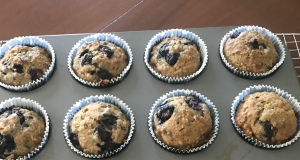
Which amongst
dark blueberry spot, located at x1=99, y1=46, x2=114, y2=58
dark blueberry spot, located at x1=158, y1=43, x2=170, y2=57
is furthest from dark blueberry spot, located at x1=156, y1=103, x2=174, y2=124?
dark blueberry spot, located at x1=99, y1=46, x2=114, y2=58

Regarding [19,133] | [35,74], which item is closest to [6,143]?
[19,133]

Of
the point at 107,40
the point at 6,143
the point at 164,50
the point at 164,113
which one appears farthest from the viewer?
the point at 107,40

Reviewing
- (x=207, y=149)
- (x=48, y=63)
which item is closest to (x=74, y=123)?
(x=48, y=63)

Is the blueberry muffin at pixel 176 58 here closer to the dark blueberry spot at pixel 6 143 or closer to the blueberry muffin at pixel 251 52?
the blueberry muffin at pixel 251 52

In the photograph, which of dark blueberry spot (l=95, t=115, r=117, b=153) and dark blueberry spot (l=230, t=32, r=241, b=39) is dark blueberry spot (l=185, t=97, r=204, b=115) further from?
dark blueberry spot (l=230, t=32, r=241, b=39)

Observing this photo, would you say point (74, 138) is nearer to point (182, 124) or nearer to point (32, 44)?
point (182, 124)
